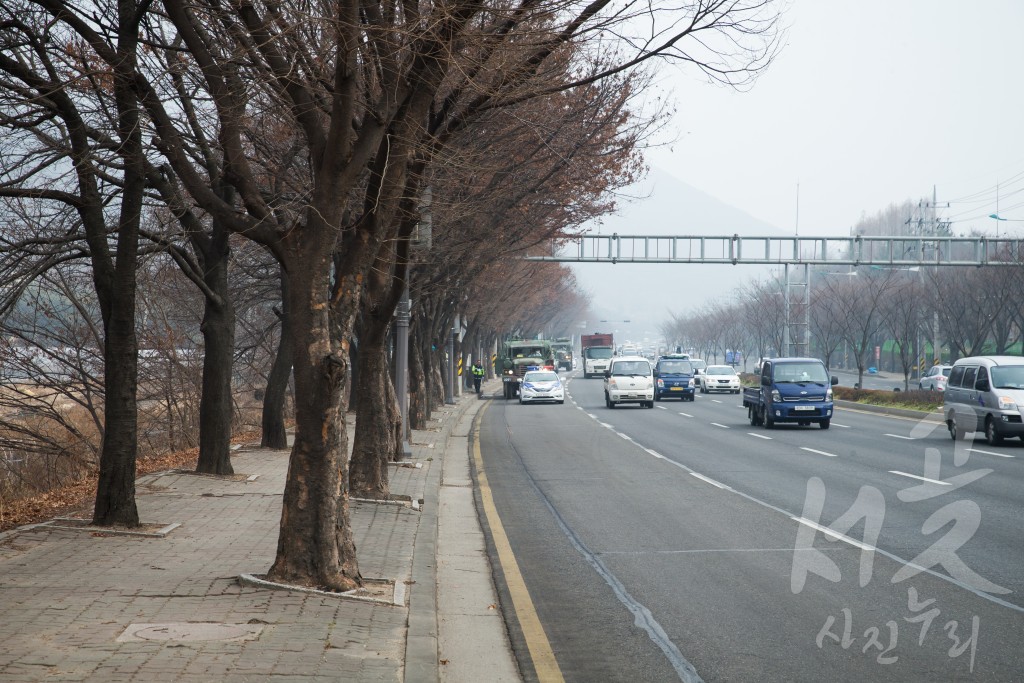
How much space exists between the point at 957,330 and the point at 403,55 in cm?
4602

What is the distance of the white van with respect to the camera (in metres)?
23.4

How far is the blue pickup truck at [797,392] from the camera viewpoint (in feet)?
100

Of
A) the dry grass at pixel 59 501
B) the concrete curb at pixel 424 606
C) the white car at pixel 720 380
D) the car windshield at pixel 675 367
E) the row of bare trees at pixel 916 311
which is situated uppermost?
the row of bare trees at pixel 916 311

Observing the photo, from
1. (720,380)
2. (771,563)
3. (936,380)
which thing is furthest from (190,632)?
(720,380)

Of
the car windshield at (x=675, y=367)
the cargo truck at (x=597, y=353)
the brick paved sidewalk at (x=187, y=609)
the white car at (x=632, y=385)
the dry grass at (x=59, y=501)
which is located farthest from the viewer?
the cargo truck at (x=597, y=353)

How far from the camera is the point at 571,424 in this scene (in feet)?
111

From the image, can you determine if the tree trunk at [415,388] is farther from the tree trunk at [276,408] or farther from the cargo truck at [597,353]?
the cargo truck at [597,353]

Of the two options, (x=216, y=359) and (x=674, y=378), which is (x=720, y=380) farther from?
(x=216, y=359)

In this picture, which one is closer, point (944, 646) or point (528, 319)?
point (944, 646)

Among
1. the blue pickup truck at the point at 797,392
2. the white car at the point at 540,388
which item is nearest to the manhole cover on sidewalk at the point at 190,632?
the blue pickup truck at the point at 797,392

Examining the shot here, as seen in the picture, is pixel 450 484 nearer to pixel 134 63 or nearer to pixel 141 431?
pixel 134 63

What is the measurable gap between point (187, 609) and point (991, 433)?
2103 centimetres

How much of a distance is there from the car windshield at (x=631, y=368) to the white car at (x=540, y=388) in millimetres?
3823

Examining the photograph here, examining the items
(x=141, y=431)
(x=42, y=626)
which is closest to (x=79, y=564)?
(x=42, y=626)
